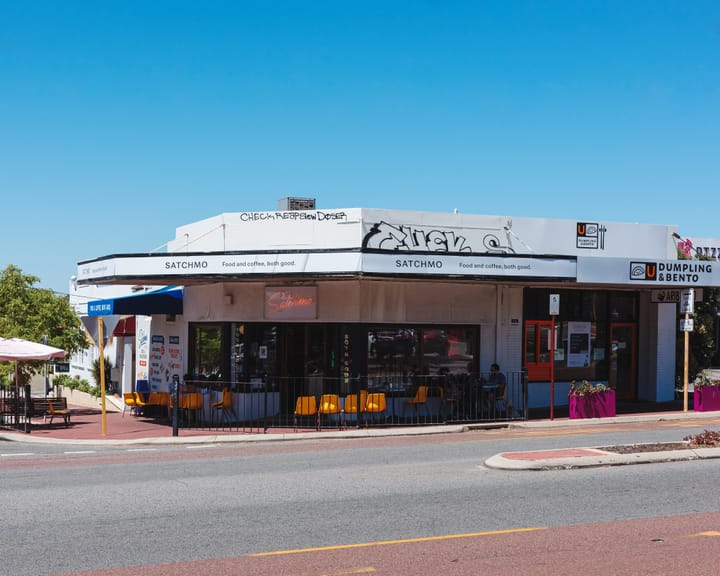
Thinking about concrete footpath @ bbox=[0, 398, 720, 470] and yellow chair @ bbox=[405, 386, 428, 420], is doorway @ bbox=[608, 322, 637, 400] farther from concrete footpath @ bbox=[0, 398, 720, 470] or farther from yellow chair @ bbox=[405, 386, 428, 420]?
yellow chair @ bbox=[405, 386, 428, 420]

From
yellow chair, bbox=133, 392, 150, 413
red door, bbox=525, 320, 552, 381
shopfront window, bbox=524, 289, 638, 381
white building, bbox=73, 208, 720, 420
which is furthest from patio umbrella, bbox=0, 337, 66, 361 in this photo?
shopfront window, bbox=524, 289, 638, 381

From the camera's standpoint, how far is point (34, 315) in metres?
29.2

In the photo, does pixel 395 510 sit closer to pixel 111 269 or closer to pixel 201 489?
pixel 201 489

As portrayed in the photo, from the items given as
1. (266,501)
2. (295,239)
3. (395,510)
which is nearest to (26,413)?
(295,239)

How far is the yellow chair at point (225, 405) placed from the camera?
21.4 meters

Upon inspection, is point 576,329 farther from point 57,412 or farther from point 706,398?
point 57,412

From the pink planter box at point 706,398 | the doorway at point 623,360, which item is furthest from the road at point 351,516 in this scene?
the doorway at point 623,360

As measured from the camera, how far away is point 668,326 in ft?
83.5

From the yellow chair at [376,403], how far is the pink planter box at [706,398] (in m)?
8.69

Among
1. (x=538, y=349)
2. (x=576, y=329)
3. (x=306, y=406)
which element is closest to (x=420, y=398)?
(x=306, y=406)

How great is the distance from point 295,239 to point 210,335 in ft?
11.7

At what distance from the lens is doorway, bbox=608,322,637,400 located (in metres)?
25.3

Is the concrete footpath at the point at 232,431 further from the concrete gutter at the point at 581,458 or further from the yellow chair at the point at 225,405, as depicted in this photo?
the yellow chair at the point at 225,405

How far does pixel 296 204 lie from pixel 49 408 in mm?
8651
